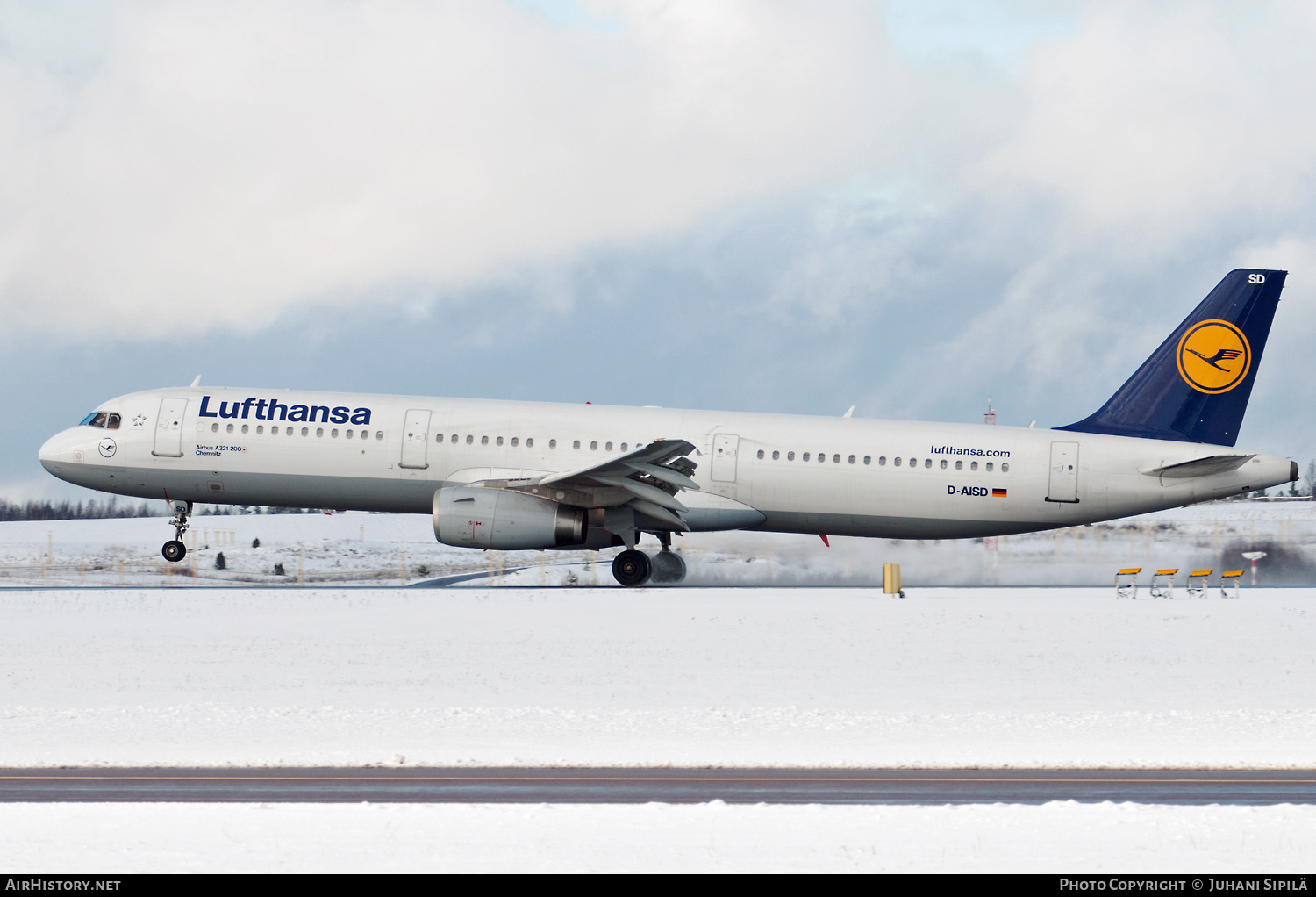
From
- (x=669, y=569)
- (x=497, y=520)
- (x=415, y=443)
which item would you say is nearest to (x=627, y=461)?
(x=497, y=520)

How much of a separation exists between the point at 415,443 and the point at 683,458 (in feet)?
21.2

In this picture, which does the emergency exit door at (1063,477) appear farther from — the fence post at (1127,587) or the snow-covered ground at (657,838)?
the snow-covered ground at (657,838)

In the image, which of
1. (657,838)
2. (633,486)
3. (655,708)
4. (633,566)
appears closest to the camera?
(657,838)

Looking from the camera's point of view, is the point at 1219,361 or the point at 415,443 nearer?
the point at 415,443

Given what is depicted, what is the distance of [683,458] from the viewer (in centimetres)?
2883

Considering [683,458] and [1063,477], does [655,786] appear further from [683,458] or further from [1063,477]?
[1063,477]

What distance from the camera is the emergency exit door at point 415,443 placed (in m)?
29.5

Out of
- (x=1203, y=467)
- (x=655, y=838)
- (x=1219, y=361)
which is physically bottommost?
(x=655, y=838)

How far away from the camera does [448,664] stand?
17172 mm

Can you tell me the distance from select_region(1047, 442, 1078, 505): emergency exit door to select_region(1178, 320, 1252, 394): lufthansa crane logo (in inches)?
151

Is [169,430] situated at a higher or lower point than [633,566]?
higher

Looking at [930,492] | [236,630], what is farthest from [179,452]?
[930,492]

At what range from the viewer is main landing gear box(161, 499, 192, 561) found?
28.7 m

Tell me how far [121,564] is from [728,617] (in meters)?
34.0
